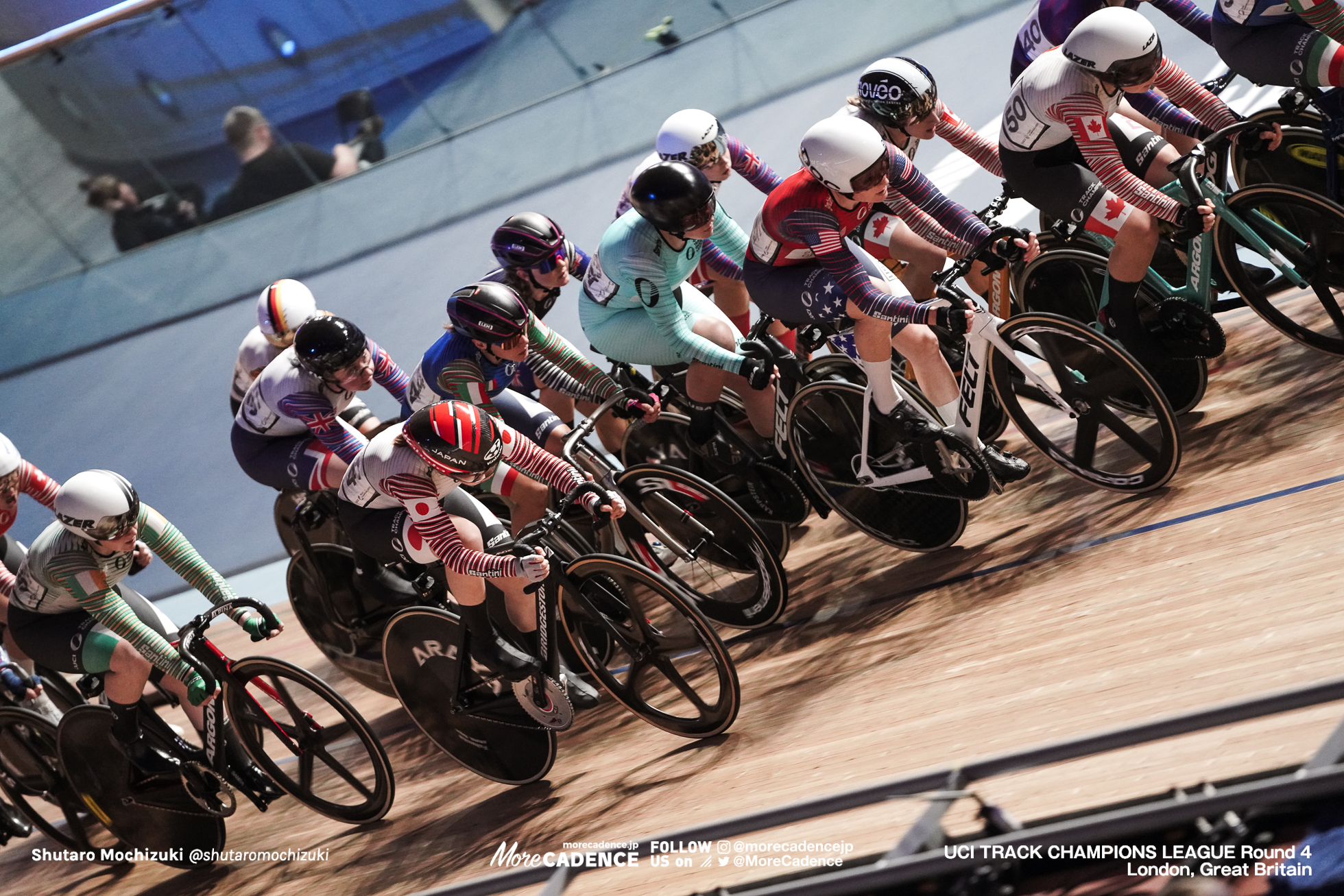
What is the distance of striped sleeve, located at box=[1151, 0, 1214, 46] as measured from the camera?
4.56m

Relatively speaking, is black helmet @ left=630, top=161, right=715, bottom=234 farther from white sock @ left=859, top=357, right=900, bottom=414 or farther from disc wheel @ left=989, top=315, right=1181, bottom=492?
disc wheel @ left=989, top=315, right=1181, bottom=492

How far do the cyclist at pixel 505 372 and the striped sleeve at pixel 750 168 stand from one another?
107 cm

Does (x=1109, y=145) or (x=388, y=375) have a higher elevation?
(x=388, y=375)

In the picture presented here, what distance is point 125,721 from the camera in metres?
4.35

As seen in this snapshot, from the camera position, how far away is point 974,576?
4004 millimetres

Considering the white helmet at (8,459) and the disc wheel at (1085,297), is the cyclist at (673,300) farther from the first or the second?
the white helmet at (8,459)

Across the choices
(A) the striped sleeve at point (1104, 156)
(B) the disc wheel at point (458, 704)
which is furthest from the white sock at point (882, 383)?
(B) the disc wheel at point (458, 704)

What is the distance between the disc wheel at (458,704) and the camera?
4020 mm

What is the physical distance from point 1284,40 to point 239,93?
959 centimetres

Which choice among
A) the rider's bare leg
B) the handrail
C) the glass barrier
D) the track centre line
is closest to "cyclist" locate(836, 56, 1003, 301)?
the rider's bare leg

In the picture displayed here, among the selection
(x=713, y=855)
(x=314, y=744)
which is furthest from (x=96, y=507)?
(x=713, y=855)

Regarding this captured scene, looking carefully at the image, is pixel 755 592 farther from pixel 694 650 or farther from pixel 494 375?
pixel 494 375

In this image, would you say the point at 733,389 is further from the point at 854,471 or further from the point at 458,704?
the point at 458,704

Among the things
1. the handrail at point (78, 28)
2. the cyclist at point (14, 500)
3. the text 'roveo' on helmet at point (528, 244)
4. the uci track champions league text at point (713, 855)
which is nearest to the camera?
the uci track champions league text at point (713, 855)
